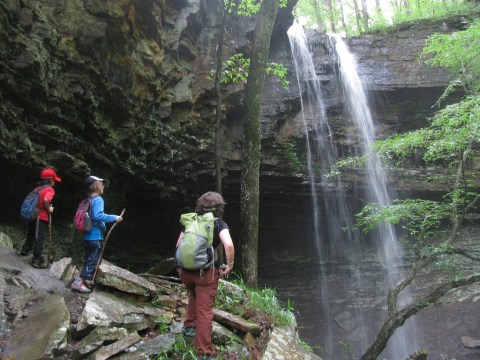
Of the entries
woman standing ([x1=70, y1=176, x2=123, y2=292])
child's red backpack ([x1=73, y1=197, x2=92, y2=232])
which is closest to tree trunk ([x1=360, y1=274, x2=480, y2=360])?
woman standing ([x1=70, y1=176, x2=123, y2=292])

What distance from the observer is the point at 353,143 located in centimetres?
1409

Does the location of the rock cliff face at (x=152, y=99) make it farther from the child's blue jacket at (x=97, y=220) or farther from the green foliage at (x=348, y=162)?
the child's blue jacket at (x=97, y=220)

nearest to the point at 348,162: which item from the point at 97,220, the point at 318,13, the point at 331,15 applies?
the point at 97,220

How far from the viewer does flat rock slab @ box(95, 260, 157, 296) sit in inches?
193

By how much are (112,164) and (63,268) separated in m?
4.07

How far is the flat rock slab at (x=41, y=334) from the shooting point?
313 centimetres

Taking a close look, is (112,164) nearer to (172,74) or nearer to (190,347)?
(172,74)

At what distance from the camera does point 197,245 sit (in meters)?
3.57

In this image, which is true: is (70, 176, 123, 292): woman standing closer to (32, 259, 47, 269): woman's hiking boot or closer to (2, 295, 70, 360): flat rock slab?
(2, 295, 70, 360): flat rock slab

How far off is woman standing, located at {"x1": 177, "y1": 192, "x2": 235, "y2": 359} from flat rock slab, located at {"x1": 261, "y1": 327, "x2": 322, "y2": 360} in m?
0.69

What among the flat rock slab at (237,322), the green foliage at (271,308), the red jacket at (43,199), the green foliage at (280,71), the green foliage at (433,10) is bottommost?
the flat rock slab at (237,322)

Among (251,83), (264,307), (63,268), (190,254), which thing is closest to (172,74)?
(251,83)

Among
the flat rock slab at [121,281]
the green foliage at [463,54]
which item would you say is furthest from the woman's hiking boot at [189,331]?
the green foliage at [463,54]

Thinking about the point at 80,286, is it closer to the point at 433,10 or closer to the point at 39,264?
the point at 39,264
